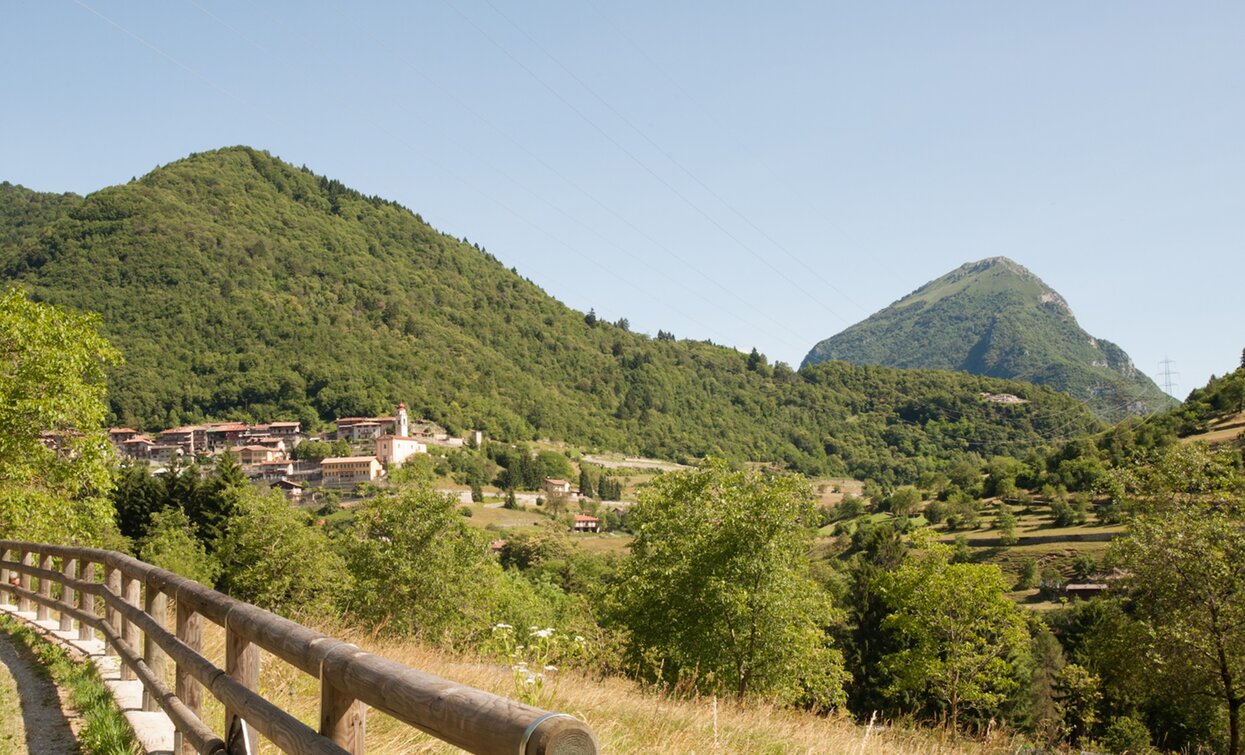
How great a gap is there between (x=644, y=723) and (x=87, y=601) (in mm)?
5484

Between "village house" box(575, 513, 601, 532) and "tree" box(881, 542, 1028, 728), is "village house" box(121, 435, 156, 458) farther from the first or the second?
"tree" box(881, 542, 1028, 728)

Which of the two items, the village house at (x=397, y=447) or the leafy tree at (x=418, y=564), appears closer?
→ the leafy tree at (x=418, y=564)

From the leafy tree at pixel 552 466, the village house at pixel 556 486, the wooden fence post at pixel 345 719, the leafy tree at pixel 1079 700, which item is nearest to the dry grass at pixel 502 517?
the village house at pixel 556 486

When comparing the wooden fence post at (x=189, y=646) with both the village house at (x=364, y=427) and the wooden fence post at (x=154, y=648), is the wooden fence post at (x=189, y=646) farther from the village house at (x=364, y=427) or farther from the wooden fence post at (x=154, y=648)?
the village house at (x=364, y=427)

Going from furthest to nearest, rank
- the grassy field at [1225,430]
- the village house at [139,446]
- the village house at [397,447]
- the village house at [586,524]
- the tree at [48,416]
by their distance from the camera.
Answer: the village house at [397,447] → the village house at [139,446] → the village house at [586,524] → the grassy field at [1225,430] → the tree at [48,416]

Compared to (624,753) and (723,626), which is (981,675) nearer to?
(723,626)

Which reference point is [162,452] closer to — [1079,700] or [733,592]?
[733,592]

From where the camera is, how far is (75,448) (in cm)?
1600

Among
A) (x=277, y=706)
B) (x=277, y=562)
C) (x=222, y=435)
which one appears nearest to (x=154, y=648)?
(x=277, y=706)

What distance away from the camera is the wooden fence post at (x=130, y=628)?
19.6ft

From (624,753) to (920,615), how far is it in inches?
1186

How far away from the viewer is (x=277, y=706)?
379 centimetres

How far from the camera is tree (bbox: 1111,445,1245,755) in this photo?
15938 millimetres

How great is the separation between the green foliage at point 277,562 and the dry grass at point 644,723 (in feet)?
98.9
